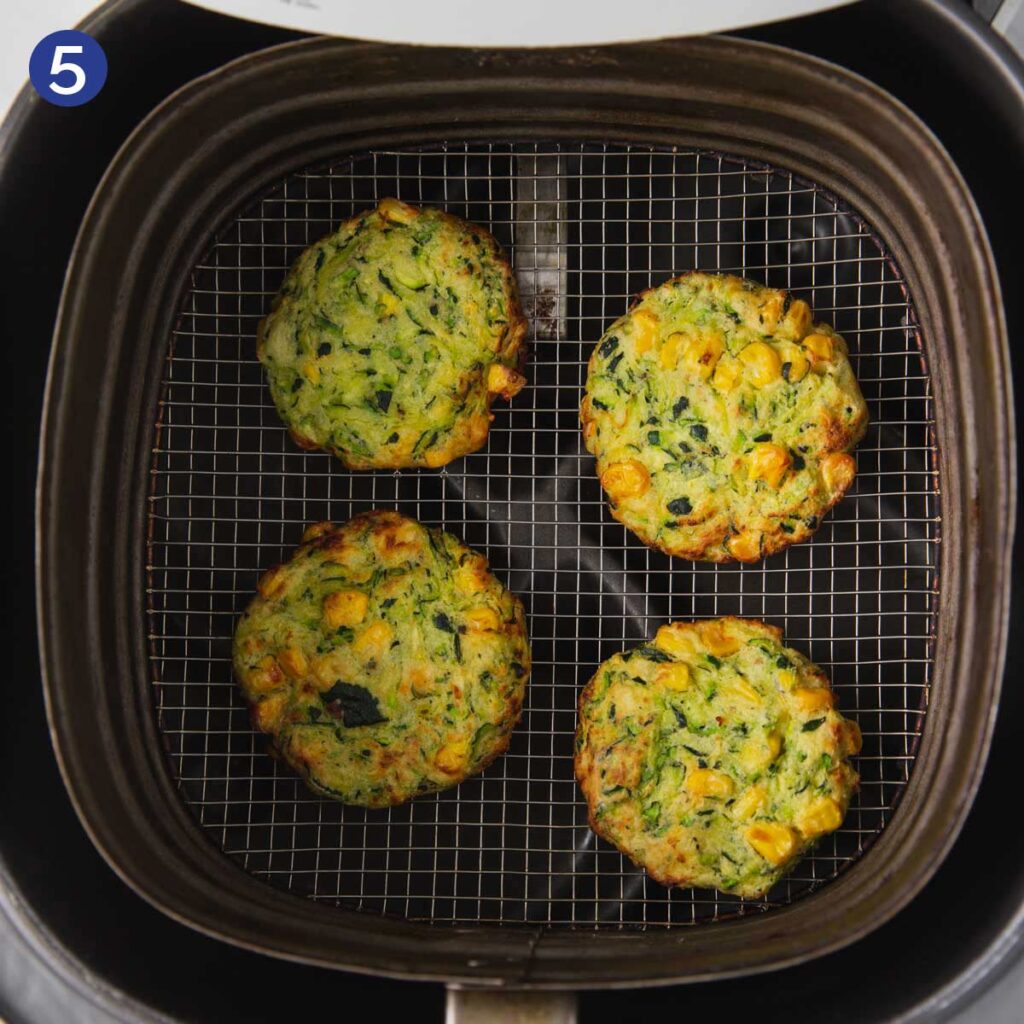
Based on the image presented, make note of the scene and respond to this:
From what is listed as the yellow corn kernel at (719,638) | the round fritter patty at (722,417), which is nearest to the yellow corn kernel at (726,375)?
the round fritter patty at (722,417)

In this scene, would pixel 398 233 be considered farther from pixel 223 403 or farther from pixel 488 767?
pixel 488 767

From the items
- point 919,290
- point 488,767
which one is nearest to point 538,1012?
point 488,767

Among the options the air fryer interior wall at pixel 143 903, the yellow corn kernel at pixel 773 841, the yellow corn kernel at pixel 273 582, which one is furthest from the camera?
the yellow corn kernel at pixel 273 582

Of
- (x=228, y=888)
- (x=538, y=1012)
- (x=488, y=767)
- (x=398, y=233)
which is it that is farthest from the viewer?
(x=488, y=767)

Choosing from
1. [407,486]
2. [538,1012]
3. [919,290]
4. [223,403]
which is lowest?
[538,1012]

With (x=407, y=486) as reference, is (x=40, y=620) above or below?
below

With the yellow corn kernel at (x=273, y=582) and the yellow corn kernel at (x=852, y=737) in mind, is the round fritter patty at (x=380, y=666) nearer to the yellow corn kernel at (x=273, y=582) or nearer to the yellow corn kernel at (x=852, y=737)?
the yellow corn kernel at (x=273, y=582)

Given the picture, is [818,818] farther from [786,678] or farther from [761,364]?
[761,364]

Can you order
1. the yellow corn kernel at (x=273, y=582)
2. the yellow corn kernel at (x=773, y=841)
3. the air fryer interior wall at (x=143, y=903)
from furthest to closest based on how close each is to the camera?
the yellow corn kernel at (x=273, y=582)
the yellow corn kernel at (x=773, y=841)
the air fryer interior wall at (x=143, y=903)
